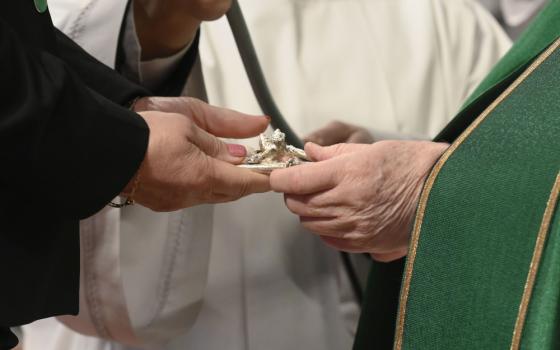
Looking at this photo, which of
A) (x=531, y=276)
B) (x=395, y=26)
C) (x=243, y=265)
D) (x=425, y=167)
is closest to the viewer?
(x=531, y=276)

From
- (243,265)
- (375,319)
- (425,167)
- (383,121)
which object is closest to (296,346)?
(243,265)

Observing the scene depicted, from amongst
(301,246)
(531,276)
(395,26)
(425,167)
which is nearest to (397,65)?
(395,26)

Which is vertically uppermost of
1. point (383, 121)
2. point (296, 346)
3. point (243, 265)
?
point (383, 121)

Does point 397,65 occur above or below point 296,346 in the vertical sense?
above

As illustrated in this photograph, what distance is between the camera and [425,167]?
31.2 inches

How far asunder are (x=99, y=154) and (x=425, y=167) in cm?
31

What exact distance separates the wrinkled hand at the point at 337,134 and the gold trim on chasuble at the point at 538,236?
363 millimetres

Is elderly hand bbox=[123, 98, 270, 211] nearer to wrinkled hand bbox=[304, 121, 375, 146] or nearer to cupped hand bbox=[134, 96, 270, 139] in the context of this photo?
cupped hand bbox=[134, 96, 270, 139]

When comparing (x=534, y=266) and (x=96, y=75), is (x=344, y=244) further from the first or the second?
(x=96, y=75)

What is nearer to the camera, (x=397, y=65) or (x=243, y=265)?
(x=243, y=265)

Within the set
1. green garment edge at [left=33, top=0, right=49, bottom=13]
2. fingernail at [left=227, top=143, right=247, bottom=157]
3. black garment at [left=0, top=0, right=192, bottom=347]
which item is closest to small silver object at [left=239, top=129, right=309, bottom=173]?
fingernail at [left=227, top=143, right=247, bottom=157]

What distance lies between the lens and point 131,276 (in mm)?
1047

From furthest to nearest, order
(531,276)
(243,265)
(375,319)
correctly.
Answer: (243,265) < (375,319) < (531,276)

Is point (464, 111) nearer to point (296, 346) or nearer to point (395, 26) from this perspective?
point (296, 346)
